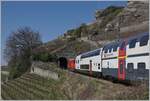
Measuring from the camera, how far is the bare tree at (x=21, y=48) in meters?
86.3

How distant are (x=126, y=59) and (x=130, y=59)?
930 mm

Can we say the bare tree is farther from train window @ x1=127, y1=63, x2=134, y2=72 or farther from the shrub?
train window @ x1=127, y1=63, x2=134, y2=72

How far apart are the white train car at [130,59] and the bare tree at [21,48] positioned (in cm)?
5472

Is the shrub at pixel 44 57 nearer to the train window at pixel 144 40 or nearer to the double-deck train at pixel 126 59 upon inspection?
the double-deck train at pixel 126 59

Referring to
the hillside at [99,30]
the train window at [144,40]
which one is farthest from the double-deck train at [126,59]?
the hillside at [99,30]

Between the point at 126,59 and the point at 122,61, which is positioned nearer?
the point at 126,59

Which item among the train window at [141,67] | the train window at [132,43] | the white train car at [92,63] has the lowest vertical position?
the train window at [141,67]

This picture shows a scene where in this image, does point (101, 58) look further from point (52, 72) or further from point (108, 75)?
point (52, 72)

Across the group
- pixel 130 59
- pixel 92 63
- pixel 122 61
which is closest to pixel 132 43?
pixel 130 59

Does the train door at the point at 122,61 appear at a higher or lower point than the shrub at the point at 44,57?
lower

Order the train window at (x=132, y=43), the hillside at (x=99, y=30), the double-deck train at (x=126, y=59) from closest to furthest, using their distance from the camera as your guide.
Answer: the double-deck train at (x=126, y=59) → the train window at (x=132, y=43) → the hillside at (x=99, y=30)

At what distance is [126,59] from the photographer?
87.5 feet

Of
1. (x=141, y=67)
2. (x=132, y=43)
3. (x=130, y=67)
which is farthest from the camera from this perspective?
(x=132, y=43)

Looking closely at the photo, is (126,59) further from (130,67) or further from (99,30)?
(99,30)
